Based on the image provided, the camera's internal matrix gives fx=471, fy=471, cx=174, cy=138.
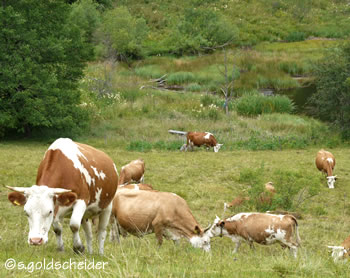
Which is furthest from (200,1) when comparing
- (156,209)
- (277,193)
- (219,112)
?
(156,209)

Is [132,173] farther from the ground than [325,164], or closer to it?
farther from the ground

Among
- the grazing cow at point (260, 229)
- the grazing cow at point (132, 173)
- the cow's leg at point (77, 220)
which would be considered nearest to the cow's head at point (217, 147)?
the grazing cow at point (132, 173)

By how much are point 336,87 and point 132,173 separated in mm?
13283

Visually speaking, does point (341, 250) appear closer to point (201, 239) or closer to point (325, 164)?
point (201, 239)

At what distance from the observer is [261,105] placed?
2698 centimetres

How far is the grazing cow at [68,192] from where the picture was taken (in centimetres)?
501

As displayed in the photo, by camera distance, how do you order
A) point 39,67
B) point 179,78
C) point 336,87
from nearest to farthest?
point 39,67
point 336,87
point 179,78

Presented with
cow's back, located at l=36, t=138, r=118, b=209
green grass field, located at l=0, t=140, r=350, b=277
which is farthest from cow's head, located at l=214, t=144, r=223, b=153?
cow's back, located at l=36, t=138, r=118, b=209

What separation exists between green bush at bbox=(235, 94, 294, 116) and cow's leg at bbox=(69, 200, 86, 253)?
21294 mm

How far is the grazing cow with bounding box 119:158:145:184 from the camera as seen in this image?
44.9 feet

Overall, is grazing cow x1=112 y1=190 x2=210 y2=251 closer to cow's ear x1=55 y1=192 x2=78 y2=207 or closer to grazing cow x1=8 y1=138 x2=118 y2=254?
grazing cow x1=8 y1=138 x2=118 y2=254

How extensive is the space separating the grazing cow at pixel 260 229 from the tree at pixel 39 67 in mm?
12268

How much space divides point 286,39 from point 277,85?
21.8 meters

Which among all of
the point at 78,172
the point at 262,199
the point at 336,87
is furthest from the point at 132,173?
the point at 336,87
